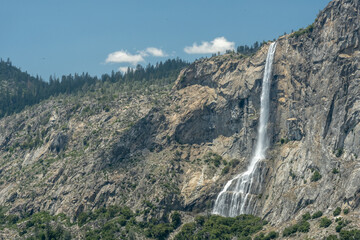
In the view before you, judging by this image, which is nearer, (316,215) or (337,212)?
(337,212)

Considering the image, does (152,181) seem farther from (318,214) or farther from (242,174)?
(318,214)

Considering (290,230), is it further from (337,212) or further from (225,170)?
(225,170)

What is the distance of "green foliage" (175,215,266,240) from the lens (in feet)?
491

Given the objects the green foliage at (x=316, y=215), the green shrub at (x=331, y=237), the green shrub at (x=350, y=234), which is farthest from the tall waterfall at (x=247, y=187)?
the green shrub at (x=350, y=234)

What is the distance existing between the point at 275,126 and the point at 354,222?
172 ft

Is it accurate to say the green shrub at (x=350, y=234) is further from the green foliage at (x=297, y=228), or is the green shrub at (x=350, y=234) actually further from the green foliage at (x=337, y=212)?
the green foliage at (x=297, y=228)

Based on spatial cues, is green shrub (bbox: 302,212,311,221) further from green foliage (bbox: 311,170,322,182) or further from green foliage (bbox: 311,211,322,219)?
green foliage (bbox: 311,170,322,182)

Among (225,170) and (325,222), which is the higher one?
(225,170)

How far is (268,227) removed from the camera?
14738cm

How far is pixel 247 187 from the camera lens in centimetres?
16638

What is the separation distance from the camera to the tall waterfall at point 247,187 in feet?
535

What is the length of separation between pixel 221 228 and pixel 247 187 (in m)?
17.5

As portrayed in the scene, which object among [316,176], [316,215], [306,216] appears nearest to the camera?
[316,215]

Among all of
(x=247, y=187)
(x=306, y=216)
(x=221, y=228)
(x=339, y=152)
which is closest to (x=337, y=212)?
(x=306, y=216)
